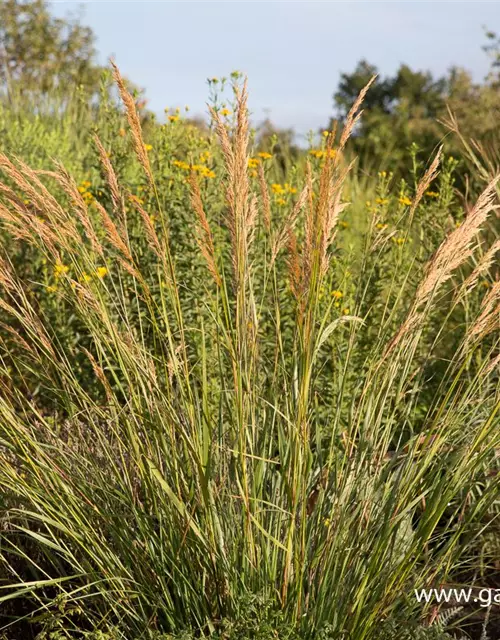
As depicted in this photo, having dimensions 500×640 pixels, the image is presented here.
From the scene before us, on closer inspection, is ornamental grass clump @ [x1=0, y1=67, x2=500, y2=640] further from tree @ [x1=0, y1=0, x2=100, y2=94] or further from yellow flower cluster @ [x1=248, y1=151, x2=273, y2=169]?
tree @ [x1=0, y1=0, x2=100, y2=94]

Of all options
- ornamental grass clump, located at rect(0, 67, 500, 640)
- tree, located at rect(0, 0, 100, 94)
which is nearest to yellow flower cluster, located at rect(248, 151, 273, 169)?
ornamental grass clump, located at rect(0, 67, 500, 640)

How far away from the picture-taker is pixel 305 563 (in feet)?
7.55

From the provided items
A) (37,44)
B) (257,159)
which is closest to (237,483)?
(257,159)

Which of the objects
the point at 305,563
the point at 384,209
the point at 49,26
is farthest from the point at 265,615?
the point at 49,26

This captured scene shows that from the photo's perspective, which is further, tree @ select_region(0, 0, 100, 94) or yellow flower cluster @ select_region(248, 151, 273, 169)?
tree @ select_region(0, 0, 100, 94)

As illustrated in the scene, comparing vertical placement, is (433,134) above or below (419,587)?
above

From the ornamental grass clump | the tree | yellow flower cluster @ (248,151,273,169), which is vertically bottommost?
the ornamental grass clump

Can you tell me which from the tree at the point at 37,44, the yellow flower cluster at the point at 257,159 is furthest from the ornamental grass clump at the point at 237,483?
the tree at the point at 37,44

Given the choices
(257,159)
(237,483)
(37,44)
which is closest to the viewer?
(237,483)

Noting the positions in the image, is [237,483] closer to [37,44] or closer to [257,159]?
[257,159]

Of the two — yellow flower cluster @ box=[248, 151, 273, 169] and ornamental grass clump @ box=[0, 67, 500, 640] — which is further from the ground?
yellow flower cluster @ box=[248, 151, 273, 169]

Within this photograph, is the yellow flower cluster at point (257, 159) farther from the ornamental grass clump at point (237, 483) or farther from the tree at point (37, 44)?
the tree at point (37, 44)

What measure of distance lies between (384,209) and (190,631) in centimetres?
262

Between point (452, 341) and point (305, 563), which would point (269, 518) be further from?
point (452, 341)
